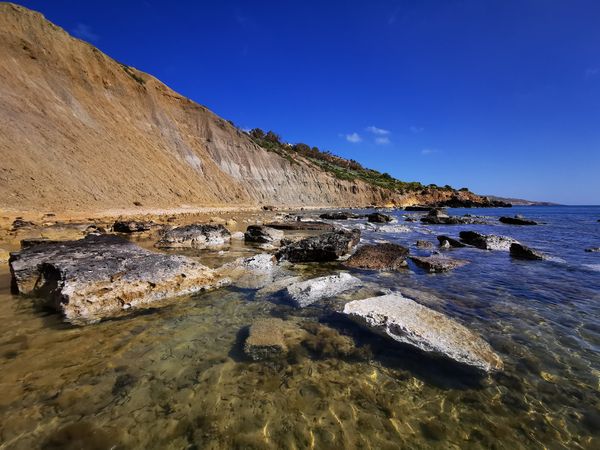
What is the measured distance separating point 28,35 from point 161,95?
17.2m

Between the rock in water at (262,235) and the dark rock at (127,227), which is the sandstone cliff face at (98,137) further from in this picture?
the rock in water at (262,235)

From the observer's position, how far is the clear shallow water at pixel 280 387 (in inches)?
104

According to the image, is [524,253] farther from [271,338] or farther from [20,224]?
[20,224]

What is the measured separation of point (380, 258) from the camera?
923 centimetres

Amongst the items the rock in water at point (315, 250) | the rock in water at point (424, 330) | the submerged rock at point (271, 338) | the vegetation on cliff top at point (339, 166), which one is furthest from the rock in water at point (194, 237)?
the vegetation on cliff top at point (339, 166)

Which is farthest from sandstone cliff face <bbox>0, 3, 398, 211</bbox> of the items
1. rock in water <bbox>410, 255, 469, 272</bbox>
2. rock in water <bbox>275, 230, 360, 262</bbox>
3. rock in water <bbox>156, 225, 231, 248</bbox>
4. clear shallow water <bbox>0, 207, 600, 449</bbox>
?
rock in water <bbox>410, 255, 469, 272</bbox>

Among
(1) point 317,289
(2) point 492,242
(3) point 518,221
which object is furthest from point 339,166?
(1) point 317,289

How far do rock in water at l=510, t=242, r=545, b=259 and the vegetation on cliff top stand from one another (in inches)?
2622

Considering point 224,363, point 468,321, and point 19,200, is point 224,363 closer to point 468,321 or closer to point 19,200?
point 468,321

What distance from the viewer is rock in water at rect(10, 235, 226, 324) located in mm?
5023

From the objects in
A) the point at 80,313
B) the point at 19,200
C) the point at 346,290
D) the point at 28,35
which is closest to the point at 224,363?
the point at 80,313

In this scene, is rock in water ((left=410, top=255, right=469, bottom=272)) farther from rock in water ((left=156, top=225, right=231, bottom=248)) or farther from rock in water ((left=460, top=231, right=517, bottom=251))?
rock in water ((left=156, top=225, right=231, bottom=248))

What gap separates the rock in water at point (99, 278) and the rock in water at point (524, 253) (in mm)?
10588

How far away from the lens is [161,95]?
4775cm
